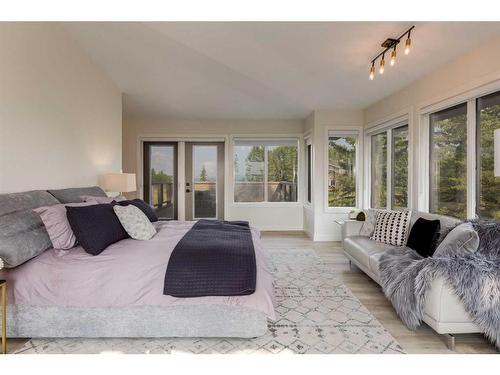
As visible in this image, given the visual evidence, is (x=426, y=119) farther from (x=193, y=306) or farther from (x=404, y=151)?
(x=193, y=306)

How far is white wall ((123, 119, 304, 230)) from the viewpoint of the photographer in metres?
6.23

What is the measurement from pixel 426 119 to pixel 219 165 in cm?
407

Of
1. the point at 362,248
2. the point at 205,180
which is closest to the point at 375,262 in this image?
the point at 362,248

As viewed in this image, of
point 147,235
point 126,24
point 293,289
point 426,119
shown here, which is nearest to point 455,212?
point 426,119

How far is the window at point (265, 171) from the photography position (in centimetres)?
637

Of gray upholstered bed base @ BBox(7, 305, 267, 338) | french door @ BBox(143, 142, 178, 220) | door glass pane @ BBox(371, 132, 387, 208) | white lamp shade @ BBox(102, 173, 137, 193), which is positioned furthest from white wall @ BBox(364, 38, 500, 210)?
french door @ BBox(143, 142, 178, 220)

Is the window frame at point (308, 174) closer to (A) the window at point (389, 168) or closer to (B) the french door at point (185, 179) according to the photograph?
(A) the window at point (389, 168)

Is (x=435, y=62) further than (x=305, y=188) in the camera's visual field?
No

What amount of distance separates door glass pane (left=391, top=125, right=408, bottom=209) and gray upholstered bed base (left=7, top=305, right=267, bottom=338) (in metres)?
3.15

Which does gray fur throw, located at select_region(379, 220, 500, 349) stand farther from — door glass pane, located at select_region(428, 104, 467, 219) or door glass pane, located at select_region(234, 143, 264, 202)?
door glass pane, located at select_region(234, 143, 264, 202)

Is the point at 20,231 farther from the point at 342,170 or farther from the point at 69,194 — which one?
the point at 342,170

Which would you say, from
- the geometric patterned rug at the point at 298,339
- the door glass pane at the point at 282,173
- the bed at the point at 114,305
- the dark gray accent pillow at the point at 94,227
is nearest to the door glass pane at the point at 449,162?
the geometric patterned rug at the point at 298,339

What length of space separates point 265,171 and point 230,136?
1074mm
